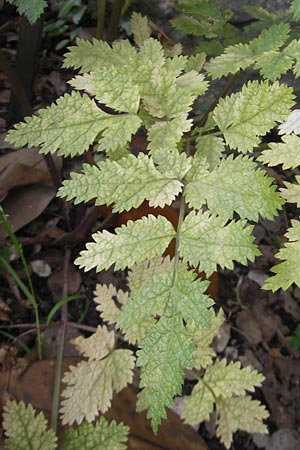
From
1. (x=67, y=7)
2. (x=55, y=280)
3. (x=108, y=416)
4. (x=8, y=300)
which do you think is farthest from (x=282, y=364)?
(x=67, y=7)

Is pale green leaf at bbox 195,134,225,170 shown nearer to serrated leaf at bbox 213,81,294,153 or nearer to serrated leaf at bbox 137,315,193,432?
serrated leaf at bbox 213,81,294,153

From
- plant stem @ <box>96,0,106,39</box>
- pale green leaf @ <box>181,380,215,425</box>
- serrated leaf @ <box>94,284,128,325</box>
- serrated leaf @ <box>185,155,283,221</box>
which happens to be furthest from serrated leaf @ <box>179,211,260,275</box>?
plant stem @ <box>96,0,106,39</box>

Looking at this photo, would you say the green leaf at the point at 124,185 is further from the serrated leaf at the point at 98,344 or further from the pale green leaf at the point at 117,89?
the serrated leaf at the point at 98,344

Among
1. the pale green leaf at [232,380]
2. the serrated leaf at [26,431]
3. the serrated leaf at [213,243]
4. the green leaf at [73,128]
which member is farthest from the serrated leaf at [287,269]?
the serrated leaf at [26,431]

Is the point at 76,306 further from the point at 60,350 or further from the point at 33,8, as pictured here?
the point at 33,8

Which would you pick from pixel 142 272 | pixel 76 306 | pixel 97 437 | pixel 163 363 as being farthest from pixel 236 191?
pixel 76 306

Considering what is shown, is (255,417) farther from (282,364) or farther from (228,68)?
(228,68)
